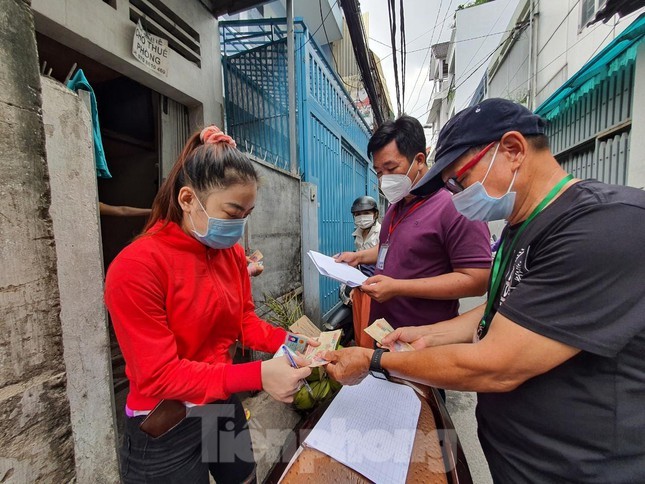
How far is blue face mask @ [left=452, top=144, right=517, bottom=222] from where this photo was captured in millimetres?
1051

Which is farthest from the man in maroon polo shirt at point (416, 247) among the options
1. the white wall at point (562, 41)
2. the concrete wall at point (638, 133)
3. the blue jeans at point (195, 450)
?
the white wall at point (562, 41)

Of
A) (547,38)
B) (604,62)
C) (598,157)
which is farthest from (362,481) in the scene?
(547,38)

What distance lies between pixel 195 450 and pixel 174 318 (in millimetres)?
603

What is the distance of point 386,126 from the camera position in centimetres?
194

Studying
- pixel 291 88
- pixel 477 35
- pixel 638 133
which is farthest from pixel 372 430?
pixel 477 35

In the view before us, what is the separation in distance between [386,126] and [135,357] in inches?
70.4

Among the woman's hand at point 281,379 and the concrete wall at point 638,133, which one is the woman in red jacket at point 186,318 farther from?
the concrete wall at point 638,133

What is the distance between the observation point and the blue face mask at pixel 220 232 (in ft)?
3.93

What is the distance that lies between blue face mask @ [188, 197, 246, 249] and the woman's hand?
519 millimetres

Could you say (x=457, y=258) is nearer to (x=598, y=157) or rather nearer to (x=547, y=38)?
(x=598, y=157)

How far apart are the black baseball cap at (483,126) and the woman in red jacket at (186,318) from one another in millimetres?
772

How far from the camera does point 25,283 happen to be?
88 centimetres

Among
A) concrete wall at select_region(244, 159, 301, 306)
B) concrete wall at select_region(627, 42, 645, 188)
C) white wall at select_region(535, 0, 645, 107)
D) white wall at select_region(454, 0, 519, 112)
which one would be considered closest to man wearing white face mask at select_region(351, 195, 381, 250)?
concrete wall at select_region(244, 159, 301, 306)

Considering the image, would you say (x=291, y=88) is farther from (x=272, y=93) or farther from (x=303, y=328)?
(x=303, y=328)
